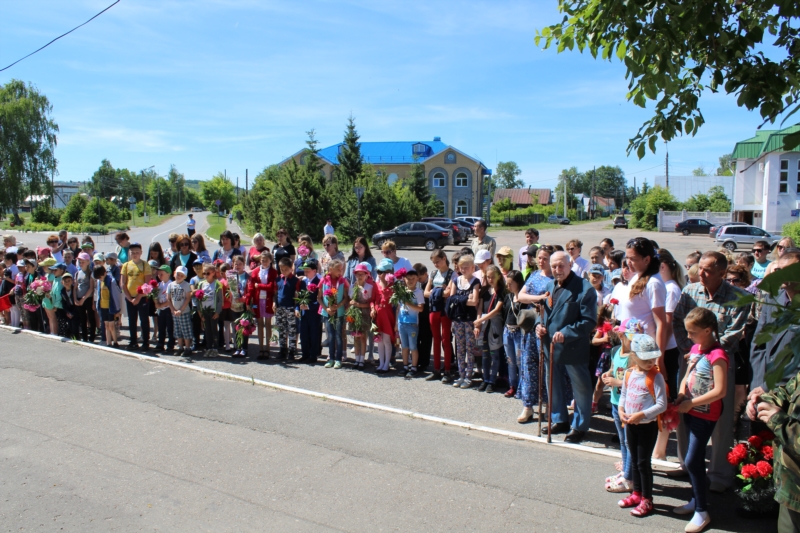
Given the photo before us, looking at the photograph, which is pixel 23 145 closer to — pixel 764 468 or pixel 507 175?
pixel 764 468

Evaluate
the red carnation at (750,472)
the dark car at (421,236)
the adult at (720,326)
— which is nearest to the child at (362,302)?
the adult at (720,326)

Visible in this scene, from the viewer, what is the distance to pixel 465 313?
7.66 meters

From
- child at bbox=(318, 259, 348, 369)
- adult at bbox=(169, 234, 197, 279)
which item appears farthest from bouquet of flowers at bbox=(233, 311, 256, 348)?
adult at bbox=(169, 234, 197, 279)

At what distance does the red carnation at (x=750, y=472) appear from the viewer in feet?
13.9

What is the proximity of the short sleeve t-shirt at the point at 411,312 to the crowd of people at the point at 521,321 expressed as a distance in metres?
0.02

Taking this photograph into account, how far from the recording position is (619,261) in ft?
26.0

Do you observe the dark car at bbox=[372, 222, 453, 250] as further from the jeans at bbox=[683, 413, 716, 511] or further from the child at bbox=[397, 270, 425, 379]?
the jeans at bbox=[683, 413, 716, 511]

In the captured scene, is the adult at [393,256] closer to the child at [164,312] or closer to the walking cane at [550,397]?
the walking cane at [550,397]

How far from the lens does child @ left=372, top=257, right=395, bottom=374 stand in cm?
855

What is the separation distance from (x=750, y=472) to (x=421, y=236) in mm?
30467

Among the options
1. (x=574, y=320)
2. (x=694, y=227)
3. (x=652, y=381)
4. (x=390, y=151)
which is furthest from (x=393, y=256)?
(x=390, y=151)

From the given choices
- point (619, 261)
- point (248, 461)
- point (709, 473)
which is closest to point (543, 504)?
point (709, 473)

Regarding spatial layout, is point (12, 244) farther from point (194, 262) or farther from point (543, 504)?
point (543, 504)

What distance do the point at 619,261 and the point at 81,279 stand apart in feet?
30.7
